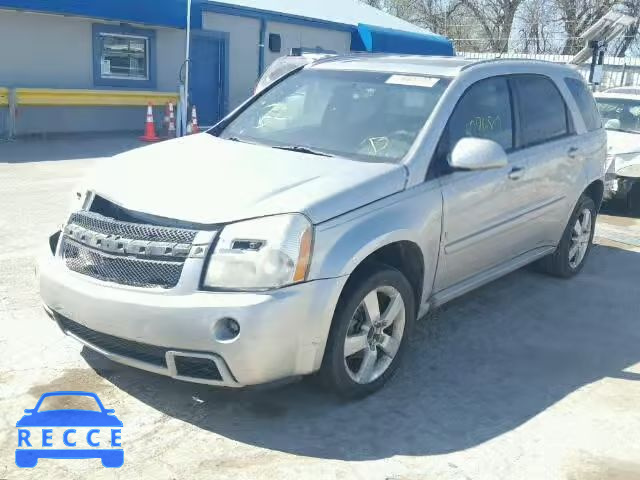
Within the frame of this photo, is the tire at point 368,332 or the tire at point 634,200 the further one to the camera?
the tire at point 634,200

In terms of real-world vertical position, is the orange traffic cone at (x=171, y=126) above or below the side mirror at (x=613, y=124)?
below

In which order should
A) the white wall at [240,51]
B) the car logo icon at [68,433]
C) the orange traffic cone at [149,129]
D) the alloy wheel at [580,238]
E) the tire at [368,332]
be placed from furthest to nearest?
the white wall at [240,51]
the orange traffic cone at [149,129]
the alloy wheel at [580,238]
the tire at [368,332]
the car logo icon at [68,433]

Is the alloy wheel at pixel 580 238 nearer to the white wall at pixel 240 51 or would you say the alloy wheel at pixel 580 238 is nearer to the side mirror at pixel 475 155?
the side mirror at pixel 475 155

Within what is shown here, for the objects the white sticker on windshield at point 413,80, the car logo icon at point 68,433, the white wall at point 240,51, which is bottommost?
the car logo icon at point 68,433

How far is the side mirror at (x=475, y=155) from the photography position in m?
4.15

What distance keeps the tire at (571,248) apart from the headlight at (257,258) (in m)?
3.42

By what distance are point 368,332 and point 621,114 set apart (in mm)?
7929

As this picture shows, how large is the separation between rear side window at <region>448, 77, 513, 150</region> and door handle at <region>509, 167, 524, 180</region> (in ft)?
0.55

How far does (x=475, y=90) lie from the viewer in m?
4.71

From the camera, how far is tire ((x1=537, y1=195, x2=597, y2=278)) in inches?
240

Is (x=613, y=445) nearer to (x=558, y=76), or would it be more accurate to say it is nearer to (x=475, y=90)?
(x=475, y=90)

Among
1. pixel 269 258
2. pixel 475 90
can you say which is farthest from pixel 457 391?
pixel 475 90

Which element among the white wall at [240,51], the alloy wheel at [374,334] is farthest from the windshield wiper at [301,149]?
the white wall at [240,51]

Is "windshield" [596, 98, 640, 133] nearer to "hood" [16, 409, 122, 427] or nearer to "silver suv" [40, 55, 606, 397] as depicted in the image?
"silver suv" [40, 55, 606, 397]
